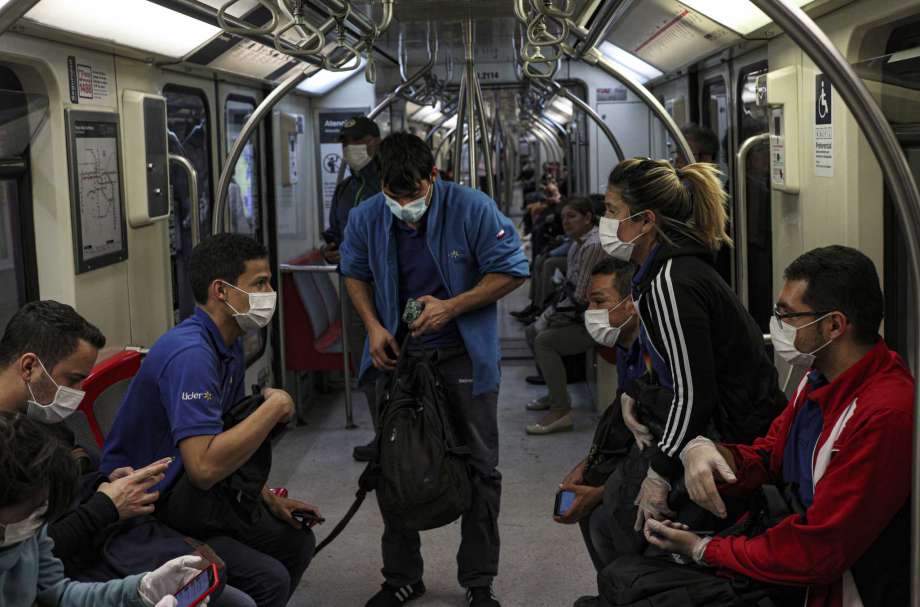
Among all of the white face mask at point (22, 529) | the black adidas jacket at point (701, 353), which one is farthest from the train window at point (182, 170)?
the white face mask at point (22, 529)

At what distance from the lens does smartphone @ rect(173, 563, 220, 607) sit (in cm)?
244

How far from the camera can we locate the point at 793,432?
102 inches

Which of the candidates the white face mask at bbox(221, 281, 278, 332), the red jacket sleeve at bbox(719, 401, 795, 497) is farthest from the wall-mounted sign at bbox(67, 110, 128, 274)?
the red jacket sleeve at bbox(719, 401, 795, 497)

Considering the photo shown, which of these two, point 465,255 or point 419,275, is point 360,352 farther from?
point 465,255

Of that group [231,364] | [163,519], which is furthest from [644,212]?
[163,519]

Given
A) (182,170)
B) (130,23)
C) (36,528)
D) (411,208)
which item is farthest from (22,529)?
(182,170)

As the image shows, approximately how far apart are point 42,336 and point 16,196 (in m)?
1.41

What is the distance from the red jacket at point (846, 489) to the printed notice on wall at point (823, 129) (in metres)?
1.88

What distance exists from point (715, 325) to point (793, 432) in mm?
344

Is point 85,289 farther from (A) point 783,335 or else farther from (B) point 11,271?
(A) point 783,335

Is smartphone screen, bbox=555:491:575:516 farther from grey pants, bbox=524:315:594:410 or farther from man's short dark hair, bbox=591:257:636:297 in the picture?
grey pants, bbox=524:315:594:410

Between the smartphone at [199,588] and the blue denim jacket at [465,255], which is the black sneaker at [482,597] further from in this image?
the smartphone at [199,588]

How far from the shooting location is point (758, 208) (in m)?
5.70

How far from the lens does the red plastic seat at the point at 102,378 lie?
393 cm
